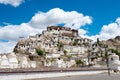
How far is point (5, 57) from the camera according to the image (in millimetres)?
89688

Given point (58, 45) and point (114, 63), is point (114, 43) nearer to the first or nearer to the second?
point (58, 45)

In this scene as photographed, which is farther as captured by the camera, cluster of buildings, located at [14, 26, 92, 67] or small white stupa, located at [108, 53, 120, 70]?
cluster of buildings, located at [14, 26, 92, 67]

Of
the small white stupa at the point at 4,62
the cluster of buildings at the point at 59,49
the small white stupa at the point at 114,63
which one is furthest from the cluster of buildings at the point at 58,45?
the small white stupa at the point at 114,63

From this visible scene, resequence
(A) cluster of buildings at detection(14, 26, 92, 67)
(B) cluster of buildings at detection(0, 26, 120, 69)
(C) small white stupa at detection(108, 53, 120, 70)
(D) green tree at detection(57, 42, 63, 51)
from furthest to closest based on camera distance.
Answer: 1. (D) green tree at detection(57, 42, 63, 51)
2. (A) cluster of buildings at detection(14, 26, 92, 67)
3. (B) cluster of buildings at detection(0, 26, 120, 69)
4. (C) small white stupa at detection(108, 53, 120, 70)

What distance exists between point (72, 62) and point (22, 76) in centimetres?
9941

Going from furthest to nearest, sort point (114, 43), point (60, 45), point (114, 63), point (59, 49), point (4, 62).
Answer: point (114, 43), point (60, 45), point (59, 49), point (4, 62), point (114, 63)

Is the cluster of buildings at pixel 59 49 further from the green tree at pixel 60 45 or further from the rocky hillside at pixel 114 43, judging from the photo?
the rocky hillside at pixel 114 43

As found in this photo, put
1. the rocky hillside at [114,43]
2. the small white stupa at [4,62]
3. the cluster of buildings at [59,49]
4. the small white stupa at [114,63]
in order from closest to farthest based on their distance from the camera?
the small white stupa at [114,63] → the small white stupa at [4,62] → the cluster of buildings at [59,49] → the rocky hillside at [114,43]

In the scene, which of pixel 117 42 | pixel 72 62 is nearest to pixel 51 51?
pixel 72 62

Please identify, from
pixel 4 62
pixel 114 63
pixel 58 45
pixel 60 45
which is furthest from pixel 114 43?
pixel 114 63

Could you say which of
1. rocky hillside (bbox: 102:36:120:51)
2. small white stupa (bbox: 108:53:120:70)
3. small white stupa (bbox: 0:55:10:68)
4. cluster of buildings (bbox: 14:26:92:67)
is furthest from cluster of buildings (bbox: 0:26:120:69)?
small white stupa (bbox: 108:53:120:70)

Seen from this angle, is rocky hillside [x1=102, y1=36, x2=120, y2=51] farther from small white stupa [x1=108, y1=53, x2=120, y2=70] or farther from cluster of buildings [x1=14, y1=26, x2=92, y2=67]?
small white stupa [x1=108, y1=53, x2=120, y2=70]

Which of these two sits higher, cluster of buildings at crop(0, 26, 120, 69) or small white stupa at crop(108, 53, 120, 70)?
cluster of buildings at crop(0, 26, 120, 69)

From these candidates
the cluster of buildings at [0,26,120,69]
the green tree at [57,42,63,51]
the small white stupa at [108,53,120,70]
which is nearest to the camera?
the small white stupa at [108,53,120,70]
